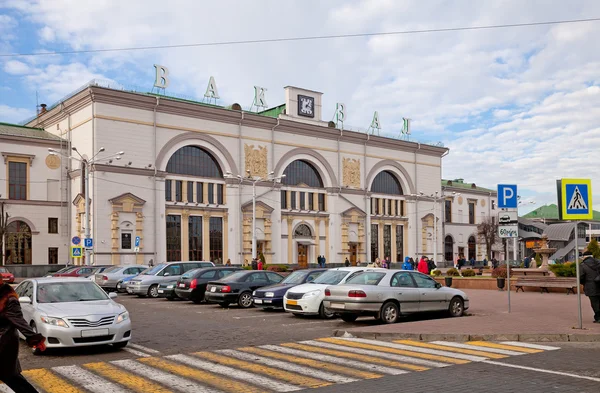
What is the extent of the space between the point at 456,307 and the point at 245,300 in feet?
25.5

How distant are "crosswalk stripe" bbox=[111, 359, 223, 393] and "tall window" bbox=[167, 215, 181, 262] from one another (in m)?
40.3

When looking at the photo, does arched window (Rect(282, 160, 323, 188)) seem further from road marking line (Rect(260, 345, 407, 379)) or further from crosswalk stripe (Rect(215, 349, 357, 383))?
crosswalk stripe (Rect(215, 349, 357, 383))

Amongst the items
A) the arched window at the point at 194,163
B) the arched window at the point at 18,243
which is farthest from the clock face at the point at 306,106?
the arched window at the point at 18,243

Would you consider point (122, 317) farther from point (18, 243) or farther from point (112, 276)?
point (18, 243)

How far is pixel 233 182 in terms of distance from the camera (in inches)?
2137

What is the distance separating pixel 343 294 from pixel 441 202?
59899mm

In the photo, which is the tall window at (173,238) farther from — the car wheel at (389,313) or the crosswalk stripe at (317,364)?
the crosswalk stripe at (317,364)

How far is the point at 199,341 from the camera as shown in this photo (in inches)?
531

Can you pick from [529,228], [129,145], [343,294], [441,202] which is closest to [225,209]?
[129,145]

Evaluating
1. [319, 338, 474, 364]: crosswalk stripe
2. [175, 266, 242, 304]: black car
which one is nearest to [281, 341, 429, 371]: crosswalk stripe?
[319, 338, 474, 364]: crosswalk stripe

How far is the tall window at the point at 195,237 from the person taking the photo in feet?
171

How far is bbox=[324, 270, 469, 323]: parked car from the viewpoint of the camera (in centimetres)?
1583

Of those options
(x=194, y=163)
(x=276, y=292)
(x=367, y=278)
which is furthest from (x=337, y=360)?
(x=194, y=163)

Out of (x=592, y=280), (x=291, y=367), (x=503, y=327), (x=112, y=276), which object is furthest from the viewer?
(x=112, y=276)
